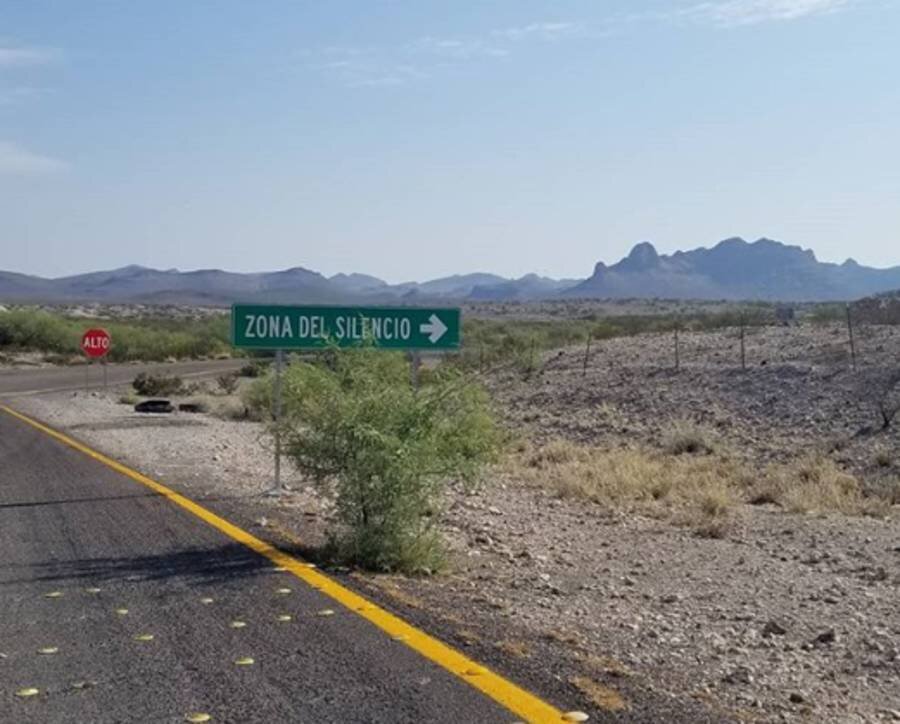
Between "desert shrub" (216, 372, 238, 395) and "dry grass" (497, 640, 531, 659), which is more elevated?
"dry grass" (497, 640, 531, 659)

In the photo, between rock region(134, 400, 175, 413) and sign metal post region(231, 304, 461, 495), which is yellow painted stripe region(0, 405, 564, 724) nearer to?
sign metal post region(231, 304, 461, 495)

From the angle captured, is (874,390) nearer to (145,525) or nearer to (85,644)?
(145,525)

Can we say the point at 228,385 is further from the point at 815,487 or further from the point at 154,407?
the point at 815,487

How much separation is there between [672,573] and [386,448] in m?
3.05

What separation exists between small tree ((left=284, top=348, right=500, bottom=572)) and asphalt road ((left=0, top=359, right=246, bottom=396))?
3517 cm

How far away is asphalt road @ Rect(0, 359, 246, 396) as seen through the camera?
160 ft

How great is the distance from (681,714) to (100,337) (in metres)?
38.8

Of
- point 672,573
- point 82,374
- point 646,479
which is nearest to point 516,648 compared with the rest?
point 672,573

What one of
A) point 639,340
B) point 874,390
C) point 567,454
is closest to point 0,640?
point 567,454

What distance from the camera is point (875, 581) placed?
40.1ft

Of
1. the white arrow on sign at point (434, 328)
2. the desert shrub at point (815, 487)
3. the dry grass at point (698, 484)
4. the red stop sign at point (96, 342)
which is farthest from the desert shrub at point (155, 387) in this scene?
the white arrow on sign at point (434, 328)

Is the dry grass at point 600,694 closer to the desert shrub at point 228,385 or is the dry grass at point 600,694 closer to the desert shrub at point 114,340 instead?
the desert shrub at point 228,385

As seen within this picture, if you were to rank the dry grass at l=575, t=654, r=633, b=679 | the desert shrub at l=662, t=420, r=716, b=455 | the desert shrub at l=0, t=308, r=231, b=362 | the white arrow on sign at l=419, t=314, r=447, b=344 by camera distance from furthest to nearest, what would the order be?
the desert shrub at l=0, t=308, r=231, b=362 → the desert shrub at l=662, t=420, r=716, b=455 → the white arrow on sign at l=419, t=314, r=447, b=344 → the dry grass at l=575, t=654, r=633, b=679

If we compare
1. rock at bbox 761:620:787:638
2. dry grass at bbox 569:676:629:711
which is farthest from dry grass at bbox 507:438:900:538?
dry grass at bbox 569:676:629:711
